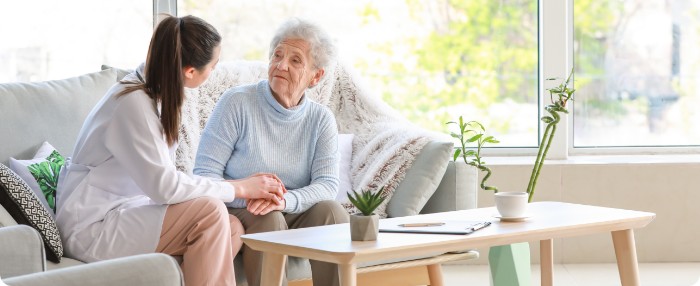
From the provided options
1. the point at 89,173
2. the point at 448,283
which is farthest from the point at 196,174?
the point at 448,283

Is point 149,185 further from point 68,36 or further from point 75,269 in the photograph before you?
point 68,36

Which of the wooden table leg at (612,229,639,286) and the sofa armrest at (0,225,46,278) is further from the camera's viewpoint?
the wooden table leg at (612,229,639,286)

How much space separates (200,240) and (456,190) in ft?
3.43

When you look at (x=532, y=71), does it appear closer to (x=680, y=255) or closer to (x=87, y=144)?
(x=680, y=255)

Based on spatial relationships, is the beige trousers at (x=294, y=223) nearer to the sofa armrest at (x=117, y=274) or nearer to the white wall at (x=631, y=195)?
the sofa armrest at (x=117, y=274)

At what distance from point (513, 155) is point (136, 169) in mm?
2470

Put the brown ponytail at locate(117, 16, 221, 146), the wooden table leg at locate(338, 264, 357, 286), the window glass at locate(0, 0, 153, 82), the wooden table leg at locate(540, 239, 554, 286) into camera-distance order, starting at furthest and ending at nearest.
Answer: the window glass at locate(0, 0, 153, 82)
the wooden table leg at locate(540, 239, 554, 286)
the brown ponytail at locate(117, 16, 221, 146)
the wooden table leg at locate(338, 264, 357, 286)

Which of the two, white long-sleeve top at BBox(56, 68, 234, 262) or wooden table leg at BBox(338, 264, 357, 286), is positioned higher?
white long-sleeve top at BBox(56, 68, 234, 262)

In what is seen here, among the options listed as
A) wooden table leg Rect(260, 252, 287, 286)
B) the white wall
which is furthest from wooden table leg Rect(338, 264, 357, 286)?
the white wall

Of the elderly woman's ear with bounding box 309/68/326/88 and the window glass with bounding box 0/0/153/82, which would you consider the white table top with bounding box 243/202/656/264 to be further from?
the window glass with bounding box 0/0/153/82

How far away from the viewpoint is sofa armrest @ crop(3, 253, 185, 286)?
175cm

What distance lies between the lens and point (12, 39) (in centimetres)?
450

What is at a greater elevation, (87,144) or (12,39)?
(12,39)

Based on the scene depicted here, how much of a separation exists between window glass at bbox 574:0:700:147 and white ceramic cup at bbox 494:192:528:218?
2.08 metres
